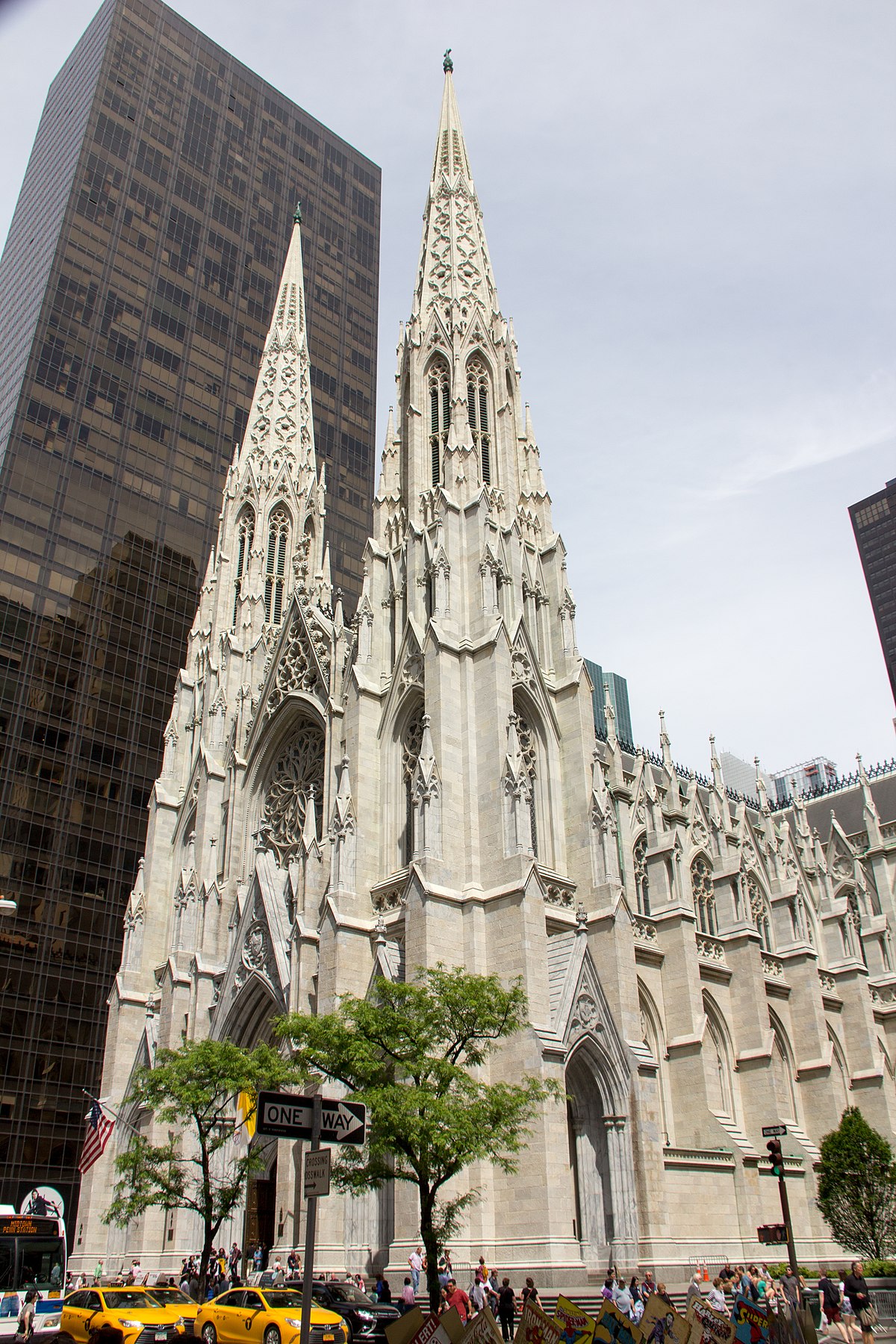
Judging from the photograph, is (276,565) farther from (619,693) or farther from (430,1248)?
(619,693)

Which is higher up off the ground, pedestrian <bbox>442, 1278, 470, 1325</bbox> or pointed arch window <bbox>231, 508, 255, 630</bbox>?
pointed arch window <bbox>231, 508, 255, 630</bbox>

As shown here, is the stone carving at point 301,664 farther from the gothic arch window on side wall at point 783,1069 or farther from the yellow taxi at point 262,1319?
the yellow taxi at point 262,1319

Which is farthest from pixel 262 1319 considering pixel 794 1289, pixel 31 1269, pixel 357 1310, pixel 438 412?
pixel 438 412

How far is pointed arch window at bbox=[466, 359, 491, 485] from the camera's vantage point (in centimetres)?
3634

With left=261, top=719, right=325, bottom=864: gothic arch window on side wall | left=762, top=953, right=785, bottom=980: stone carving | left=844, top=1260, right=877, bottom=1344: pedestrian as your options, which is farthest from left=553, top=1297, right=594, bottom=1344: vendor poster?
left=762, top=953, right=785, bottom=980: stone carving

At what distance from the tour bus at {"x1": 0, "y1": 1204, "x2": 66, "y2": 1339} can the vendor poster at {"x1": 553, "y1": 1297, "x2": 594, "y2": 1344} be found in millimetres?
12317

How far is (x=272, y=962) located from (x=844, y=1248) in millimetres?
19257

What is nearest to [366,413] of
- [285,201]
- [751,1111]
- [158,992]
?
[285,201]

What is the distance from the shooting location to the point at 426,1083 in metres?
19.6

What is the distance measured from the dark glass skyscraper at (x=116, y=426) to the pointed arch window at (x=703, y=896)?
26197mm

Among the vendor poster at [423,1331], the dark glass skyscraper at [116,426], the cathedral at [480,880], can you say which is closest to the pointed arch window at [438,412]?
the cathedral at [480,880]

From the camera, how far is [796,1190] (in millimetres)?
32031

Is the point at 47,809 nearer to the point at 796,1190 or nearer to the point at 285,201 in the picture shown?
the point at 796,1190

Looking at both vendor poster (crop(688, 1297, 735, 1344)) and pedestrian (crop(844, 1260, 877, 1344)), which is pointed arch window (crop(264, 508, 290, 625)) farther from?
vendor poster (crop(688, 1297, 735, 1344))
